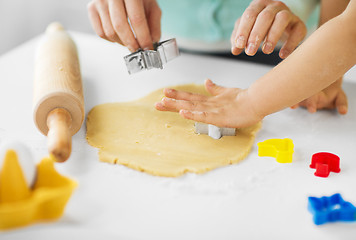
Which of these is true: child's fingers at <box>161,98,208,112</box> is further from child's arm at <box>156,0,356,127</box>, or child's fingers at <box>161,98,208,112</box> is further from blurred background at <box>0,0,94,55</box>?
blurred background at <box>0,0,94,55</box>

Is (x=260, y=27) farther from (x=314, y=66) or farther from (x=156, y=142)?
(x=156, y=142)

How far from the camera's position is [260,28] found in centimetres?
75

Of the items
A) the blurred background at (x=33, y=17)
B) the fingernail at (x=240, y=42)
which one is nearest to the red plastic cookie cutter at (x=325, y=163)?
the fingernail at (x=240, y=42)

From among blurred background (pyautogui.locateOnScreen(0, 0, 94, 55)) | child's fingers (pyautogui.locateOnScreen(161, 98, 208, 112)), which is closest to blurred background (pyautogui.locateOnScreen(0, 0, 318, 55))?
blurred background (pyautogui.locateOnScreen(0, 0, 94, 55))

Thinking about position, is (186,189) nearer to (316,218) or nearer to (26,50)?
(316,218)

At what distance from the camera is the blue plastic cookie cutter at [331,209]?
0.55 metres

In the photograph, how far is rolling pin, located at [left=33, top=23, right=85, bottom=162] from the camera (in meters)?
0.61

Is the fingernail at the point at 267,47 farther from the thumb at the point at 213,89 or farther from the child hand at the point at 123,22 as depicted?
the child hand at the point at 123,22

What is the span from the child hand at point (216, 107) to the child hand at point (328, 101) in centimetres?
13

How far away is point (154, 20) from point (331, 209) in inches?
21.8

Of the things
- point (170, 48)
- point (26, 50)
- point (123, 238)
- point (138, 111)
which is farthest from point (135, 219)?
point (26, 50)

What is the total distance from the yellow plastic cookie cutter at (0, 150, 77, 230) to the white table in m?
0.02

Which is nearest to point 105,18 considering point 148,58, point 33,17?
point 148,58

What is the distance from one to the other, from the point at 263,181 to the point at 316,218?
10 cm
